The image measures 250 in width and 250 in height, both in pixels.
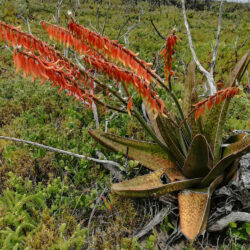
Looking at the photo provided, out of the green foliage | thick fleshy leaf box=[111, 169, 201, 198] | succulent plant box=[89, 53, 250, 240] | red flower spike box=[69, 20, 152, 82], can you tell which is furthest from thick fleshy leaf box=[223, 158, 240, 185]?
red flower spike box=[69, 20, 152, 82]

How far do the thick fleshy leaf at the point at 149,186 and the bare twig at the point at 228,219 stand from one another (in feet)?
1.19

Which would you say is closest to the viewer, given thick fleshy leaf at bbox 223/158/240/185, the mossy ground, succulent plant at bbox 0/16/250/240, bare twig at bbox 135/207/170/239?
succulent plant at bbox 0/16/250/240

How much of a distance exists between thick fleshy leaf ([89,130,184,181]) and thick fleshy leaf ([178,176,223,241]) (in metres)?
0.38

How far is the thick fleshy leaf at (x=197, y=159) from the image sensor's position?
198 cm

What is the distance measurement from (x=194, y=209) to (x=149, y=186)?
1.36 feet

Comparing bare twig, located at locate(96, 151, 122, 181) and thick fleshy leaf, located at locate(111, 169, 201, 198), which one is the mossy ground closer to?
bare twig, located at locate(96, 151, 122, 181)

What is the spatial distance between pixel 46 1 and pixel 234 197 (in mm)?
21150

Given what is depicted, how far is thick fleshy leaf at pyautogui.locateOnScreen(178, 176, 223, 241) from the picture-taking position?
74.9 inches

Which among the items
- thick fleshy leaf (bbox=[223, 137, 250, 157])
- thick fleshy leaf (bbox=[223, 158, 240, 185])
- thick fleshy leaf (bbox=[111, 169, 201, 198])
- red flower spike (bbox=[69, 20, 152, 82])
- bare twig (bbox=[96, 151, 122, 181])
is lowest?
bare twig (bbox=[96, 151, 122, 181])

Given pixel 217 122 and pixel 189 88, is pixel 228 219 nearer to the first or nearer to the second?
pixel 217 122

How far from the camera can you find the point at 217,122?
240 centimetres

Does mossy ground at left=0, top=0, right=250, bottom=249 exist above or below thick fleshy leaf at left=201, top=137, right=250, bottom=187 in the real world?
below

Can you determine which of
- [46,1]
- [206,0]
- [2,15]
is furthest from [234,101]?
[206,0]

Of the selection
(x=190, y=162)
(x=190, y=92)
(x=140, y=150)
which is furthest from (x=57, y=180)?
(x=190, y=92)
